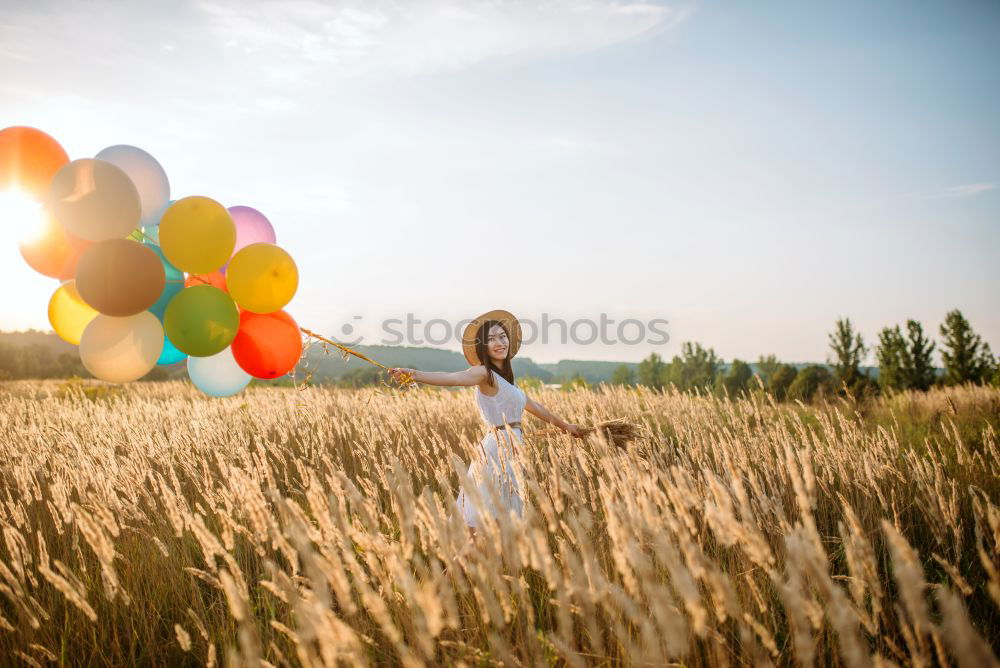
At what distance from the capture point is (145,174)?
3.57 metres

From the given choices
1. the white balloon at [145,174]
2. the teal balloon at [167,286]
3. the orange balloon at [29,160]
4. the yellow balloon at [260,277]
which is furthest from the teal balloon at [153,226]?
the yellow balloon at [260,277]

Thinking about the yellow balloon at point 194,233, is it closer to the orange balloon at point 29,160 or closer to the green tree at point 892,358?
the orange balloon at point 29,160

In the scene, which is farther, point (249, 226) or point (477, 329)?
point (477, 329)

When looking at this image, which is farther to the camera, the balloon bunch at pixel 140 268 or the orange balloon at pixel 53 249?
the orange balloon at pixel 53 249

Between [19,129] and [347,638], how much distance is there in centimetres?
370

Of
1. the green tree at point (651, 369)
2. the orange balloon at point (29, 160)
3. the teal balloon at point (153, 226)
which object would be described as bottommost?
the green tree at point (651, 369)

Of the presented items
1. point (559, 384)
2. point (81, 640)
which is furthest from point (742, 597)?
point (559, 384)

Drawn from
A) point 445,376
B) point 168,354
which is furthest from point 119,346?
point 445,376

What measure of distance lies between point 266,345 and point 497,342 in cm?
161

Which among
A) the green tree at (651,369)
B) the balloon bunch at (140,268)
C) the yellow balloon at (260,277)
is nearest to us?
the balloon bunch at (140,268)

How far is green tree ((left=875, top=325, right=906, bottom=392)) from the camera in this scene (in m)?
29.6

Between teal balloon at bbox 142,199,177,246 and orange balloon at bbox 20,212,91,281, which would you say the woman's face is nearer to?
teal balloon at bbox 142,199,177,246

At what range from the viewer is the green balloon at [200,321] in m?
3.25

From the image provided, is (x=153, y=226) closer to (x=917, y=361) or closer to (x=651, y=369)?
(x=917, y=361)
